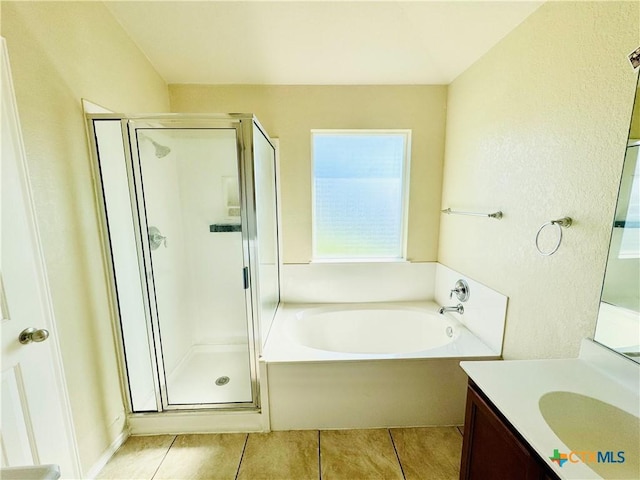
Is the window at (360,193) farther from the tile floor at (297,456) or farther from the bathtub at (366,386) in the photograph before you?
the tile floor at (297,456)

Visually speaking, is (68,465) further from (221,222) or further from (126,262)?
(221,222)

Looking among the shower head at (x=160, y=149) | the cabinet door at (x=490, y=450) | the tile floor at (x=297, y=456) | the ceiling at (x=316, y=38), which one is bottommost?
the tile floor at (x=297, y=456)

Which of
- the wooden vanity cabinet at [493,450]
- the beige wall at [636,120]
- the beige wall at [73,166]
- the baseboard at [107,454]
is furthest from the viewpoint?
the baseboard at [107,454]

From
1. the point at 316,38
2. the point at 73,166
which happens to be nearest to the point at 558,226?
the point at 316,38

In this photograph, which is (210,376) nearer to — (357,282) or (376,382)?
(376,382)

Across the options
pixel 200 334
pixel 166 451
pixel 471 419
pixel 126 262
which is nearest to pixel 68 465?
pixel 166 451

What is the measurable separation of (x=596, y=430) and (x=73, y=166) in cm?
241

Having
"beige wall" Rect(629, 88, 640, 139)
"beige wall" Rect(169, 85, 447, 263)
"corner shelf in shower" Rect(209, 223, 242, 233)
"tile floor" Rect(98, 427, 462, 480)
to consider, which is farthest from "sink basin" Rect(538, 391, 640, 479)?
"corner shelf in shower" Rect(209, 223, 242, 233)

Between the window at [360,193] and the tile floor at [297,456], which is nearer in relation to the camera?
the tile floor at [297,456]

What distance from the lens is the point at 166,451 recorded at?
1529 millimetres

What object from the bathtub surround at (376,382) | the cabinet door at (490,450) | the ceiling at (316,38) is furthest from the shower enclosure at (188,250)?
the cabinet door at (490,450)

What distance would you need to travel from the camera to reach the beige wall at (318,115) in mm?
2145

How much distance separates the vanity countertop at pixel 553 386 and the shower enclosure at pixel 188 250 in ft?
4.12

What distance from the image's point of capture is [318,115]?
2186 mm
